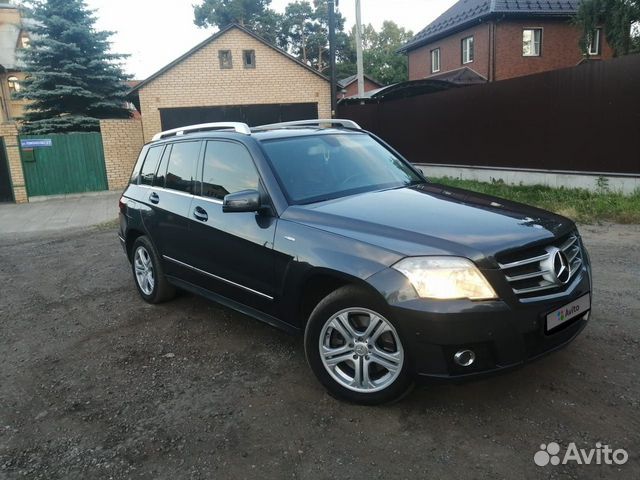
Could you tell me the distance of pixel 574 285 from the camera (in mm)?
3090

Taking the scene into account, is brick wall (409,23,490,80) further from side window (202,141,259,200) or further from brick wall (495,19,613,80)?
side window (202,141,259,200)

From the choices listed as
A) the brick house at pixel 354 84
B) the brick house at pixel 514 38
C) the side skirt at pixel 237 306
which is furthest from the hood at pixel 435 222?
the brick house at pixel 354 84

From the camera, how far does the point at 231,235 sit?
3855 millimetres

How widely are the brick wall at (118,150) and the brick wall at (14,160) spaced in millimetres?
2367

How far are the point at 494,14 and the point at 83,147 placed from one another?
19425 mm

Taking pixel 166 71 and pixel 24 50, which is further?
pixel 166 71

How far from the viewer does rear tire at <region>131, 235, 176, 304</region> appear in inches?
198

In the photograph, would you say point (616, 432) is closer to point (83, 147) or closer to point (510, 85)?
point (510, 85)

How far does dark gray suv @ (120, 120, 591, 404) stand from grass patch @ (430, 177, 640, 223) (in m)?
5.13

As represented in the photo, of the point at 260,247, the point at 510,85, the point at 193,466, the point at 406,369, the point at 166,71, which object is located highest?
the point at 166,71

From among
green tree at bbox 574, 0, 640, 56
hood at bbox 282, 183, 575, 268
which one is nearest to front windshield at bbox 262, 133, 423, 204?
hood at bbox 282, 183, 575, 268

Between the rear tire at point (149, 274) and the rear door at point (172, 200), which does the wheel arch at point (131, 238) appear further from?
the rear door at point (172, 200)

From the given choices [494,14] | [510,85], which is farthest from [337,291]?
[494,14]

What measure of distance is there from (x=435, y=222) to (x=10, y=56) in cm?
4505
